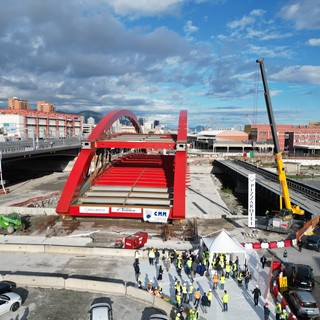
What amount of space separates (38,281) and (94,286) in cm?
325

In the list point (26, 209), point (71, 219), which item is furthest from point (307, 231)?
point (26, 209)

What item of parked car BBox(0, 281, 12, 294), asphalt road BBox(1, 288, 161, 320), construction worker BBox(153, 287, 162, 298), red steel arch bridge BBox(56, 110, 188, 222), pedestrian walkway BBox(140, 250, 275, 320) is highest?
red steel arch bridge BBox(56, 110, 188, 222)

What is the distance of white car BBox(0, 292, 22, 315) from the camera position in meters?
14.6

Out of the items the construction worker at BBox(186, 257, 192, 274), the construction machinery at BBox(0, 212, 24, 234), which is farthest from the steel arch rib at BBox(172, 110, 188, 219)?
the construction machinery at BBox(0, 212, 24, 234)

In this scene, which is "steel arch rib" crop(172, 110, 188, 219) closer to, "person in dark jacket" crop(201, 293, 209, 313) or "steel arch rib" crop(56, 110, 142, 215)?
"steel arch rib" crop(56, 110, 142, 215)

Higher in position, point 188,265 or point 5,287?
point 5,287

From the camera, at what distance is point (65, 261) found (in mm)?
21172

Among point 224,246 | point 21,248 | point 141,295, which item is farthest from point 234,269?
point 21,248

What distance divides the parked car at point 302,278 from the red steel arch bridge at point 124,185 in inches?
487

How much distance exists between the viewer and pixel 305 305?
1509 cm

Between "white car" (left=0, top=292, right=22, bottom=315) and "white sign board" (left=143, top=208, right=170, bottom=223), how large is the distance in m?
15.1

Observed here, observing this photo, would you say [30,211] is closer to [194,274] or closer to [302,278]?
[194,274]

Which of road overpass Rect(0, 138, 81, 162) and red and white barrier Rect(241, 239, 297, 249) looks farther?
road overpass Rect(0, 138, 81, 162)

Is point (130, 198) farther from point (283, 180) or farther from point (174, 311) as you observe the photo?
point (174, 311)
